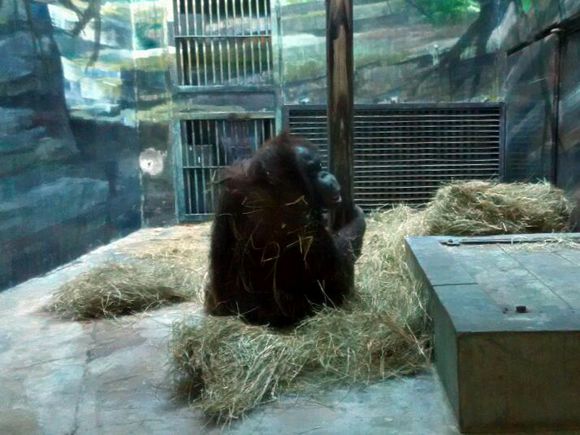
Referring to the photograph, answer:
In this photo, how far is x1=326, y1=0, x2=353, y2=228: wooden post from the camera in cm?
347

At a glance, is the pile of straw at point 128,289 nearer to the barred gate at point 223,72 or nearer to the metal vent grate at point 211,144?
the metal vent grate at point 211,144

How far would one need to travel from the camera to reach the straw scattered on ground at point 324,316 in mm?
2441

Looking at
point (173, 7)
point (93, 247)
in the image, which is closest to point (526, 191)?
point (93, 247)

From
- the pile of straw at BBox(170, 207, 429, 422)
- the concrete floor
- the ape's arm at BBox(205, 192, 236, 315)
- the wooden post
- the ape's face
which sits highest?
the wooden post

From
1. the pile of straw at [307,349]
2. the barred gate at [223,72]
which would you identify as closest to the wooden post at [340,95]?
the pile of straw at [307,349]

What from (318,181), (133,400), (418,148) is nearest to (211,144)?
(418,148)

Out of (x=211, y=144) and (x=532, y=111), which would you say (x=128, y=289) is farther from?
(x=532, y=111)

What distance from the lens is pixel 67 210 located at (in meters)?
5.38

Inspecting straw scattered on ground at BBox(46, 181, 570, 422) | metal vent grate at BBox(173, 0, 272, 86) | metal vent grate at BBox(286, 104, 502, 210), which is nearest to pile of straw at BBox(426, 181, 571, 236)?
straw scattered on ground at BBox(46, 181, 570, 422)

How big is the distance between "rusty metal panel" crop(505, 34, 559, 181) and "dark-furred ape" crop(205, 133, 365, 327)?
2734 mm

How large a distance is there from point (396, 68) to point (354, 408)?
5338 millimetres

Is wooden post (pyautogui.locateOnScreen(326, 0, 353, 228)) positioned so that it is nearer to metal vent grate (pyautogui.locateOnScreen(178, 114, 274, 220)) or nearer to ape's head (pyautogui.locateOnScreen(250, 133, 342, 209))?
ape's head (pyautogui.locateOnScreen(250, 133, 342, 209))

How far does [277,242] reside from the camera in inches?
121

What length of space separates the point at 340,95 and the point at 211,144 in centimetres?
388
